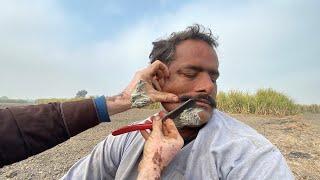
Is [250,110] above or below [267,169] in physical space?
below

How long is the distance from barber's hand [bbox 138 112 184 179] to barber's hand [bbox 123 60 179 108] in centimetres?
27

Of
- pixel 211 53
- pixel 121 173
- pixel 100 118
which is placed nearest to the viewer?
pixel 100 118

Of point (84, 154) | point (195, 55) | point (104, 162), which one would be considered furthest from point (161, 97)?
point (84, 154)

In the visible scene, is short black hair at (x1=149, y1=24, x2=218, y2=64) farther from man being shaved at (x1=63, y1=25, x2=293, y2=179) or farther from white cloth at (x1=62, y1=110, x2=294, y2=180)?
white cloth at (x1=62, y1=110, x2=294, y2=180)

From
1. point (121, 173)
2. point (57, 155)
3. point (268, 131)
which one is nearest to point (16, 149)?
point (121, 173)

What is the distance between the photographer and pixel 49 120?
2057 millimetres

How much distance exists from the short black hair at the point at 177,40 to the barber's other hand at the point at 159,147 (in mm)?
1072

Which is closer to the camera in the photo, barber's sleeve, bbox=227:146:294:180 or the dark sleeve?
the dark sleeve

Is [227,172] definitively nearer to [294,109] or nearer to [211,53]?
[211,53]

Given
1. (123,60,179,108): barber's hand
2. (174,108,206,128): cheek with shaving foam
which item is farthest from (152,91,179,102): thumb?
(174,108,206,128): cheek with shaving foam

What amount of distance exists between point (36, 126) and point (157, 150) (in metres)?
0.58

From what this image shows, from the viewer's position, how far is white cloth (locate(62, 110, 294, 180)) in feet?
7.52

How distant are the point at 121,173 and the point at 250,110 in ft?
62.0

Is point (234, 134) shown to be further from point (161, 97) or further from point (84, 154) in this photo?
point (84, 154)
